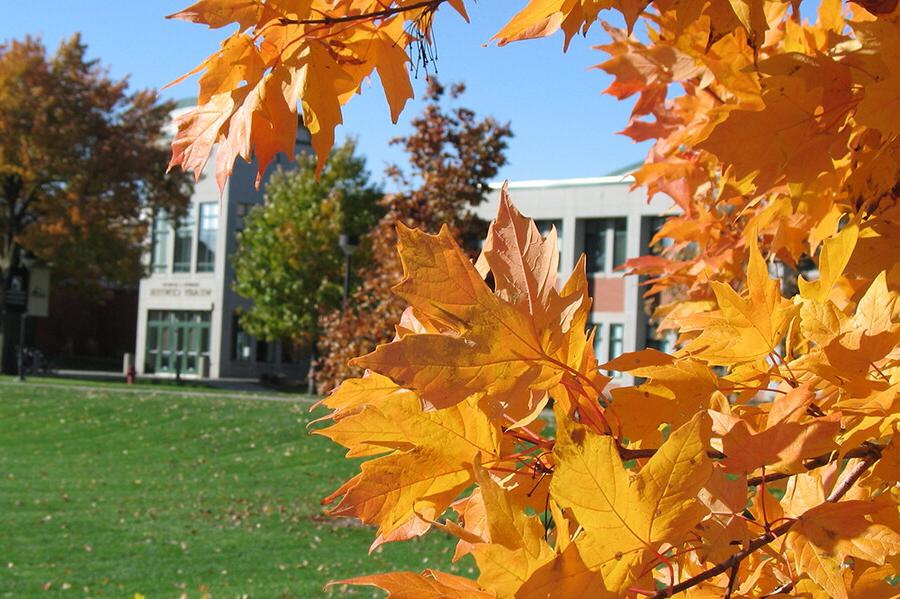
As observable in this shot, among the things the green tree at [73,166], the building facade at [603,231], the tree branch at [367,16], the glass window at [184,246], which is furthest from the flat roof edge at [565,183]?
the tree branch at [367,16]

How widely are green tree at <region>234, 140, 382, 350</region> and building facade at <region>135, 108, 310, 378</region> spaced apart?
5.00 meters

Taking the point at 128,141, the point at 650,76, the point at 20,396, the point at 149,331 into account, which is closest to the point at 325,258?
the point at 128,141

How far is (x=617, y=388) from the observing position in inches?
37.7

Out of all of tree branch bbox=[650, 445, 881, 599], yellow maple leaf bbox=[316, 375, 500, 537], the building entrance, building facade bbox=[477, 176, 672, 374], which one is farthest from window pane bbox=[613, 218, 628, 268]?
yellow maple leaf bbox=[316, 375, 500, 537]

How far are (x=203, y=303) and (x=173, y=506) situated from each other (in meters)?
28.6

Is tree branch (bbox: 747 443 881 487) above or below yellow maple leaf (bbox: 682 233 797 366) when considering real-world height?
below

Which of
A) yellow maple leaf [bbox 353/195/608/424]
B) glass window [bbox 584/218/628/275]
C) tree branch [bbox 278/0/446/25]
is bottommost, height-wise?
yellow maple leaf [bbox 353/195/608/424]

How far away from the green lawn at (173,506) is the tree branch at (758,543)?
5.78 m

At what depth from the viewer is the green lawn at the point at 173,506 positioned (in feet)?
23.8

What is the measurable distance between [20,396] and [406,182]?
9.88 metres

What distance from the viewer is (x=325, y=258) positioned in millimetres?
32250

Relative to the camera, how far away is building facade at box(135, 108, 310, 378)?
3756cm

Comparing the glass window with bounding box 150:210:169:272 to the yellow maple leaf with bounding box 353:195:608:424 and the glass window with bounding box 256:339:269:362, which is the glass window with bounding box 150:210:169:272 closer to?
the glass window with bounding box 256:339:269:362

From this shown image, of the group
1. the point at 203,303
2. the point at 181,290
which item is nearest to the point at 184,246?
the point at 181,290
